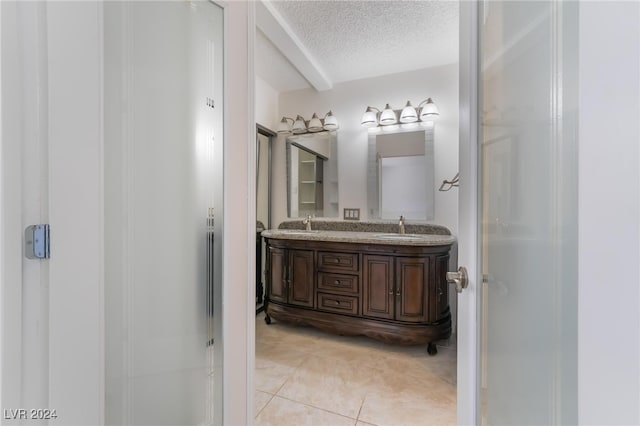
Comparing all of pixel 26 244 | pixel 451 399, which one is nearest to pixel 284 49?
pixel 26 244

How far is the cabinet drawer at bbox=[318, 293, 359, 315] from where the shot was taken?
2318 millimetres

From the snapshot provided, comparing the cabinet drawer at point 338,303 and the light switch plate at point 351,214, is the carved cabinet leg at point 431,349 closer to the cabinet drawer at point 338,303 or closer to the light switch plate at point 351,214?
the cabinet drawer at point 338,303

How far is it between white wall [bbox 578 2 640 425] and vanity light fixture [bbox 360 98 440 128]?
2.51 meters

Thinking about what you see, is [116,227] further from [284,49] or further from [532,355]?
[284,49]

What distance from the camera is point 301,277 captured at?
8.24 ft

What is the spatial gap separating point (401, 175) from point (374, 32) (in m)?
1.30

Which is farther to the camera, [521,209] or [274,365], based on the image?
[274,365]

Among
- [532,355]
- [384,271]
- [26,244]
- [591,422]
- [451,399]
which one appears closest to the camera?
[591,422]

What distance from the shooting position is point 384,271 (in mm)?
2227

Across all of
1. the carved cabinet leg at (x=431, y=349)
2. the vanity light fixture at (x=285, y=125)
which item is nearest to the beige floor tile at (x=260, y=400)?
the carved cabinet leg at (x=431, y=349)

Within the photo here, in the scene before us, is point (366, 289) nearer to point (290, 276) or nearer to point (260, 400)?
point (290, 276)

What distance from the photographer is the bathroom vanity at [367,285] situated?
214 centimetres

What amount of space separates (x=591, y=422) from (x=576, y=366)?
7 cm

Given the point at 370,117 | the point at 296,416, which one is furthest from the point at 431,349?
the point at 370,117
